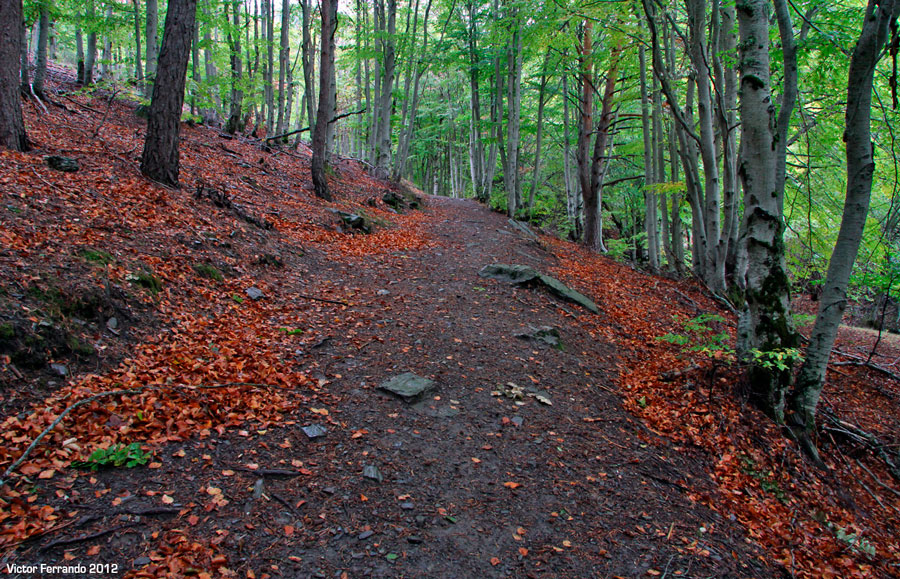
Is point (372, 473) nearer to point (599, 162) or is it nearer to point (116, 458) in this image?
point (116, 458)

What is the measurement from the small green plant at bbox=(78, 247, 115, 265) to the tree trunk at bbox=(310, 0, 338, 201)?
7564mm

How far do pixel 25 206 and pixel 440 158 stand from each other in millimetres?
37942

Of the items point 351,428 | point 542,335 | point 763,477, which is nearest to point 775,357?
point 763,477

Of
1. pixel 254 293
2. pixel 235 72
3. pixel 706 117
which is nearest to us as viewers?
pixel 254 293

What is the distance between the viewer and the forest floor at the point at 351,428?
8.50 ft

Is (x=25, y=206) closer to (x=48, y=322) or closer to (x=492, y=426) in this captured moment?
(x=48, y=322)

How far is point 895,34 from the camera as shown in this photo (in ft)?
12.2

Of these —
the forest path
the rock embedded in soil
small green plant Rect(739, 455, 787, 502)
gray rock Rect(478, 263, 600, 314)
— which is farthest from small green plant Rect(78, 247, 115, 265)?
small green plant Rect(739, 455, 787, 502)

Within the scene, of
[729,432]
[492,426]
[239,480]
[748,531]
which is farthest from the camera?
[729,432]

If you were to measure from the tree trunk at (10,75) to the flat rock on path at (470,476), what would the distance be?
18.4 feet

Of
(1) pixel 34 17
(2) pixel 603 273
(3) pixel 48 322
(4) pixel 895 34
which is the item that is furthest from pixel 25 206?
(1) pixel 34 17

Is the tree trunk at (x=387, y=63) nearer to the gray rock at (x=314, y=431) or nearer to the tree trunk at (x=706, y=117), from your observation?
the tree trunk at (x=706, y=117)

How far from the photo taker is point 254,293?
6066mm

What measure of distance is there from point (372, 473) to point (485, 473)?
0.84 metres
